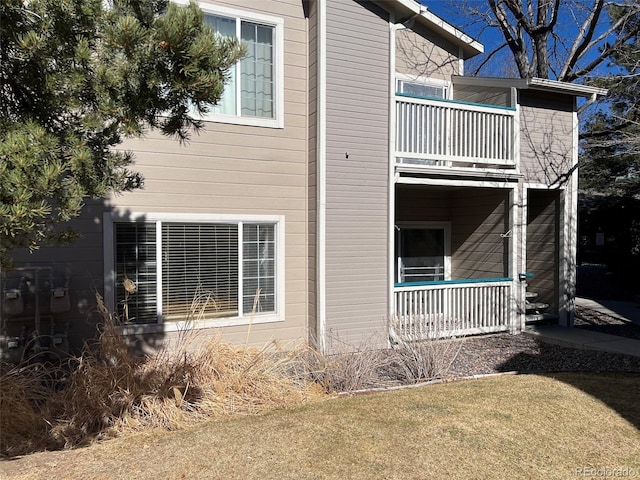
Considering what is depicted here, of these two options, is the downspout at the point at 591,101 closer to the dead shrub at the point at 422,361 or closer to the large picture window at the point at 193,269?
the dead shrub at the point at 422,361

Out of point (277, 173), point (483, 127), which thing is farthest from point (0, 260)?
point (483, 127)

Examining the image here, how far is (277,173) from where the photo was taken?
7859 mm

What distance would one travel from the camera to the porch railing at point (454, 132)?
8461 millimetres

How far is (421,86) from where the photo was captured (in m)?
10.1

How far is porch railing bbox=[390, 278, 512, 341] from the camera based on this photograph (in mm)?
8391

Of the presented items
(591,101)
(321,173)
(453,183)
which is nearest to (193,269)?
(321,173)

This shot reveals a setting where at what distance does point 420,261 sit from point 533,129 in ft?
11.9

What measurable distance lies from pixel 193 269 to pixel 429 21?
6.74m

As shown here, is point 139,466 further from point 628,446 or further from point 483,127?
point 483,127

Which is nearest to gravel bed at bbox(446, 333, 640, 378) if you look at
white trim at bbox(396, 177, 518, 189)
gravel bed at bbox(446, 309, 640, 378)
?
gravel bed at bbox(446, 309, 640, 378)

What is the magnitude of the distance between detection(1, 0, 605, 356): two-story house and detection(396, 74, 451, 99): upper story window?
0.05 meters

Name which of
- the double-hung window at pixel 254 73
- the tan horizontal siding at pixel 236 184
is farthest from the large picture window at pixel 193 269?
the double-hung window at pixel 254 73

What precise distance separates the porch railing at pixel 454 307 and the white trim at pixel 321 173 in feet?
3.96

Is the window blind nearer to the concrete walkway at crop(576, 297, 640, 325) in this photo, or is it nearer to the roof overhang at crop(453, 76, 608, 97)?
the roof overhang at crop(453, 76, 608, 97)
